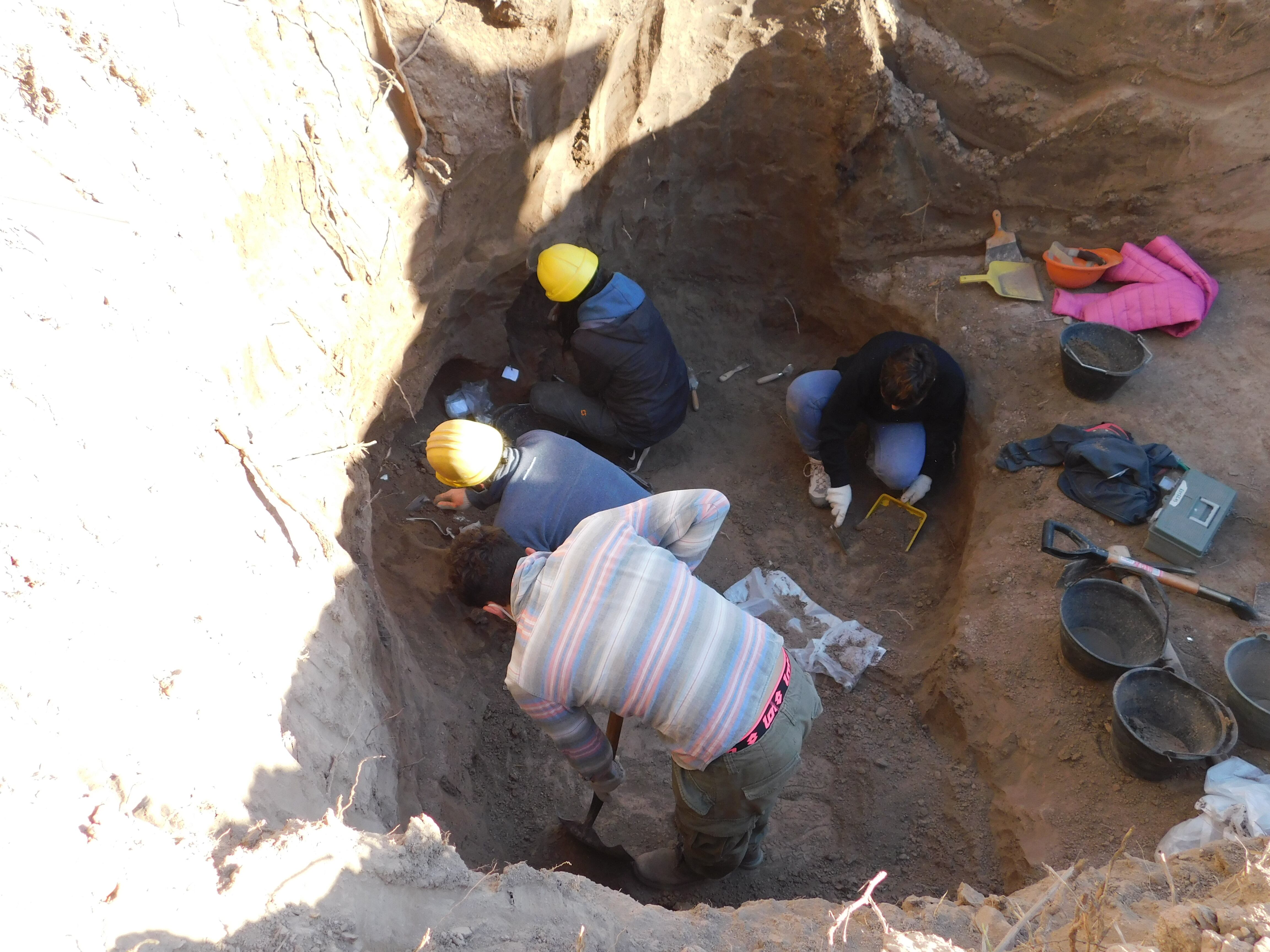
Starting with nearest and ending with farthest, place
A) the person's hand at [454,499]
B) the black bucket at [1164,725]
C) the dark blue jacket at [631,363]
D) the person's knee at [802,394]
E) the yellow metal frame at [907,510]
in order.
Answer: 1. the black bucket at [1164,725]
2. the person's hand at [454,499]
3. the dark blue jacket at [631,363]
4. the yellow metal frame at [907,510]
5. the person's knee at [802,394]

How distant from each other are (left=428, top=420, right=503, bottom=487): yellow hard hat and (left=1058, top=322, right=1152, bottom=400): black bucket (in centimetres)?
258

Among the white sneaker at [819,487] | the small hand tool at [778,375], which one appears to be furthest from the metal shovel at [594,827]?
the small hand tool at [778,375]

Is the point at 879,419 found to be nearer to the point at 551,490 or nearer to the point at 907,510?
the point at 907,510

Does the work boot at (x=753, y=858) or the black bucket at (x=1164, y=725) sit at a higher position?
the black bucket at (x=1164, y=725)

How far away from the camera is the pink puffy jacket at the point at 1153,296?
3436 millimetres

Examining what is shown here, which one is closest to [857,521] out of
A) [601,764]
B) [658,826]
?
[658,826]

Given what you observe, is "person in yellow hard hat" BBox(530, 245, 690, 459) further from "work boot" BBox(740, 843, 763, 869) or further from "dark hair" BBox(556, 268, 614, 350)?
"work boot" BBox(740, 843, 763, 869)

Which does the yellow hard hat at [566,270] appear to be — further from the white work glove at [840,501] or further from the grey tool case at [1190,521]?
the grey tool case at [1190,521]

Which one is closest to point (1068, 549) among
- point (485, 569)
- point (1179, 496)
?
point (1179, 496)

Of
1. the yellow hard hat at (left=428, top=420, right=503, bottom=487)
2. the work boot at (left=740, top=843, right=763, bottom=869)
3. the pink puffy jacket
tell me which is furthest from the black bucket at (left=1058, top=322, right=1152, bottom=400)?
the yellow hard hat at (left=428, top=420, right=503, bottom=487)

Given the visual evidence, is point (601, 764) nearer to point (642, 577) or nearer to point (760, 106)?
point (642, 577)

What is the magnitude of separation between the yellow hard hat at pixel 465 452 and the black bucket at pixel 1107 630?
85.5 inches

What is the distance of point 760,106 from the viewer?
12.9 ft

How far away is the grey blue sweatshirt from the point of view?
2789mm
